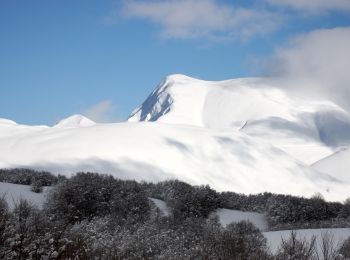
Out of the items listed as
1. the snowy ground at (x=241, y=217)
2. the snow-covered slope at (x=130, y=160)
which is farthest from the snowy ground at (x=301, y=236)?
the snow-covered slope at (x=130, y=160)

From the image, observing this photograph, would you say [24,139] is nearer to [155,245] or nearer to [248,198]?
[248,198]

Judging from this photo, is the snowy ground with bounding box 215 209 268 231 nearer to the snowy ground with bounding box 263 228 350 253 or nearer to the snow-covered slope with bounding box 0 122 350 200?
the snowy ground with bounding box 263 228 350 253

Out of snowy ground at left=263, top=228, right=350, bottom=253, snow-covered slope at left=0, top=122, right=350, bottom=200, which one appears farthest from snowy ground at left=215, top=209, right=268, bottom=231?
snow-covered slope at left=0, top=122, right=350, bottom=200

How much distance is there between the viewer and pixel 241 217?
93.1m

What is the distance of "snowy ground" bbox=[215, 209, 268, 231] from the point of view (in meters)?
90.2

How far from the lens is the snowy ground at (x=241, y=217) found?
296 ft

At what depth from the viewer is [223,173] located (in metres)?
193

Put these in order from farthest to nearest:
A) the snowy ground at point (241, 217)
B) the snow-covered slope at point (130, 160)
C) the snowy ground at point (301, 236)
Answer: the snow-covered slope at point (130, 160), the snowy ground at point (241, 217), the snowy ground at point (301, 236)

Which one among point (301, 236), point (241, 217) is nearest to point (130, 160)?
point (241, 217)

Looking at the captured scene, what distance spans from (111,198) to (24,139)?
13121 cm

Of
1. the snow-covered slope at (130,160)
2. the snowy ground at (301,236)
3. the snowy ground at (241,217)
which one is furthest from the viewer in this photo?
the snow-covered slope at (130,160)

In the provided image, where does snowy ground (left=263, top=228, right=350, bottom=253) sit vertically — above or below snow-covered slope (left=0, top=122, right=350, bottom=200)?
below

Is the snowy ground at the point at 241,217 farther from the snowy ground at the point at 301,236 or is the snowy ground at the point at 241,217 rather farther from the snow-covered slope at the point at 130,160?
the snow-covered slope at the point at 130,160

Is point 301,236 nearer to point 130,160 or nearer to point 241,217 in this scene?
point 241,217
